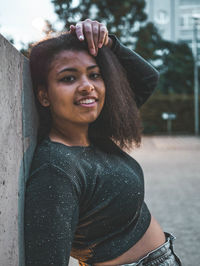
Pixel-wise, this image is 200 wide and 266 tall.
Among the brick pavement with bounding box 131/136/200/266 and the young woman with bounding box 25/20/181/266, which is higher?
the young woman with bounding box 25/20/181/266

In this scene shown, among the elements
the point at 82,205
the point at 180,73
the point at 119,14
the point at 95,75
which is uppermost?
the point at 119,14

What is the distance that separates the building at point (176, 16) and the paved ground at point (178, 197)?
1049 inches

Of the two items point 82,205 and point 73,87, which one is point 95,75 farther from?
point 82,205

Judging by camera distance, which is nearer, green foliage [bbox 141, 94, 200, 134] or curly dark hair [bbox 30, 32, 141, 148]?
curly dark hair [bbox 30, 32, 141, 148]

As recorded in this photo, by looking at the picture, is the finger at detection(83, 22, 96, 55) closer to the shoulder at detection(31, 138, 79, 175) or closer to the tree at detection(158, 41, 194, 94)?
the shoulder at detection(31, 138, 79, 175)

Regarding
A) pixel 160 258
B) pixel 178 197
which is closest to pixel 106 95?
pixel 160 258

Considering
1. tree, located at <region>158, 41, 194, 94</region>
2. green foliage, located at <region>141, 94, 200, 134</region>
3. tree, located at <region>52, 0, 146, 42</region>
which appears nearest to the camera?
tree, located at <region>52, 0, 146, 42</region>

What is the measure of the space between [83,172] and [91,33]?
2.01 ft

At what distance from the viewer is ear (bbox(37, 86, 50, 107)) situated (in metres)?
1.51

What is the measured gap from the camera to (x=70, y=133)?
1532 mm

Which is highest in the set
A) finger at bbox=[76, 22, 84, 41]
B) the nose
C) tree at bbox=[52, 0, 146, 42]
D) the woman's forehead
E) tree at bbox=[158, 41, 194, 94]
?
tree at bbox=[52, 0, 146, 42]

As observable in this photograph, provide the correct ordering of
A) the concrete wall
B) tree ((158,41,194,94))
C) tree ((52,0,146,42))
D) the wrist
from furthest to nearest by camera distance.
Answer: tree ((158,41,194,94)), tree ((52,0,146,42)), the wrist, the concrete wall

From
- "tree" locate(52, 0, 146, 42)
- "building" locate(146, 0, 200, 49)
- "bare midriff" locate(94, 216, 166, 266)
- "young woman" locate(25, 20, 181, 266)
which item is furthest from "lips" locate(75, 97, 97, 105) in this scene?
"building" locate(146, 0, 200, 49)

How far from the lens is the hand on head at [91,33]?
57.5 inches
